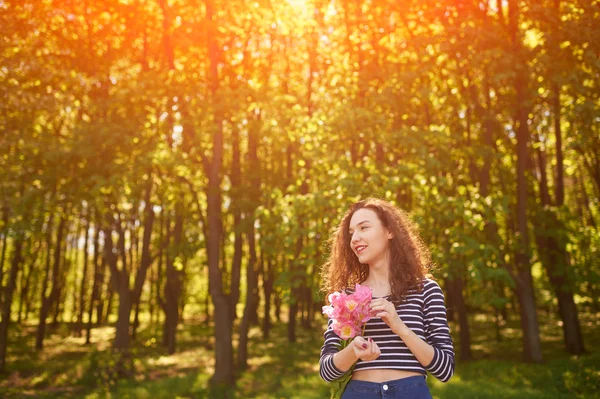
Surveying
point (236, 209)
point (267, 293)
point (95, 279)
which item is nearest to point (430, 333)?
point (236, 209)

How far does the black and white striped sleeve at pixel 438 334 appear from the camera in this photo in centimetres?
342

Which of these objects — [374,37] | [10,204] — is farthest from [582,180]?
[10,204]

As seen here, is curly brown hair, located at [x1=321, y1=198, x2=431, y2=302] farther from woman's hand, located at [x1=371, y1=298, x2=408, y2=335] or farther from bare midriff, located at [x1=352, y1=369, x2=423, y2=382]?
bare midriff, located at [x1=352, y1=369, x2=423, y2=382]

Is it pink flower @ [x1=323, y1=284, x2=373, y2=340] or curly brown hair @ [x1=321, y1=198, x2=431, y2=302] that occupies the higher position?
curly brown hair @ [x1=321, y1=198, x2=431, y2=302]

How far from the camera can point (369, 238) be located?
12.8ft

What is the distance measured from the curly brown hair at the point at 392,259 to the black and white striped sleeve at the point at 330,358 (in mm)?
412

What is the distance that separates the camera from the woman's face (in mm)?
3887

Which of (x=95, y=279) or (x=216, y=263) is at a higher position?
(x=95, y=279)

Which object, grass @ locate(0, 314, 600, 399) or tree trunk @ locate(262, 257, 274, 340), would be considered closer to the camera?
grass @ locate(0, 314, 600, 399)

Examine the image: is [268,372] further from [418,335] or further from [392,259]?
[418,335]

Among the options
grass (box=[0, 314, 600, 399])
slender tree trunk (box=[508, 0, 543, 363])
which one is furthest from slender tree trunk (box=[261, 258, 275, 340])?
slender tree trunk (box=[508, 0, 543, 363])

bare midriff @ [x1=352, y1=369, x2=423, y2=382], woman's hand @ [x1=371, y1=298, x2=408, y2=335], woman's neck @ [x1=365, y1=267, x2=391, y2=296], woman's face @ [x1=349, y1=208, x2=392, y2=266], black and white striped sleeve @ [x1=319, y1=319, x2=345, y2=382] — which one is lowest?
bare midriff @ [x1=352, y1=369, x2=423, y2=382]

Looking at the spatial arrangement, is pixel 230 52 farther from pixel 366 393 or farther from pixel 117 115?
pixel 366 393

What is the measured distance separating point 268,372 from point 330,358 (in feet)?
60.6
